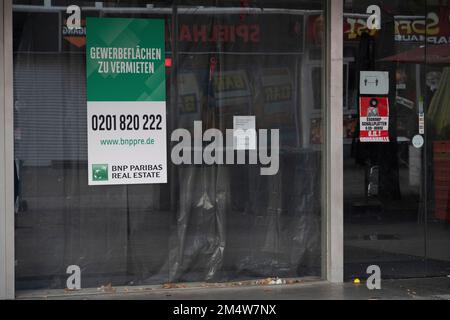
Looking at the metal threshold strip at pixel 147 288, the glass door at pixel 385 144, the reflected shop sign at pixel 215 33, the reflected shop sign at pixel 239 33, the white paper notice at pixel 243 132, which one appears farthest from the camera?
the glass door at pixel 385 144

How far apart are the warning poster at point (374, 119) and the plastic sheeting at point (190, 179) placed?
1.90 ft

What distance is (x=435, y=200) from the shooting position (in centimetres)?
966

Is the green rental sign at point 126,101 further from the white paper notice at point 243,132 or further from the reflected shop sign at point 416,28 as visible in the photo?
the reflected shop sign at point 416,28

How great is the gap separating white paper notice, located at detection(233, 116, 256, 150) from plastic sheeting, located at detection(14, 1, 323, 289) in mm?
92

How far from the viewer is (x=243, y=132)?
893 cm

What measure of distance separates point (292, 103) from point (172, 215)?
1940mm

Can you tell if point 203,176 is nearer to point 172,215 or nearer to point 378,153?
point 172,215

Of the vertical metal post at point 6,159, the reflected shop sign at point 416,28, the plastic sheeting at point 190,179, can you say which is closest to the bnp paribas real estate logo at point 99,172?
the plastic sheeting at point 190,179

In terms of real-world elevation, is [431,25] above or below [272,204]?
above

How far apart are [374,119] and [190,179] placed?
2.39m

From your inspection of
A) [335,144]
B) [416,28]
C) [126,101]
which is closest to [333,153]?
[335,144]

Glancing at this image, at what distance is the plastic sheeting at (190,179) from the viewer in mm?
8375
